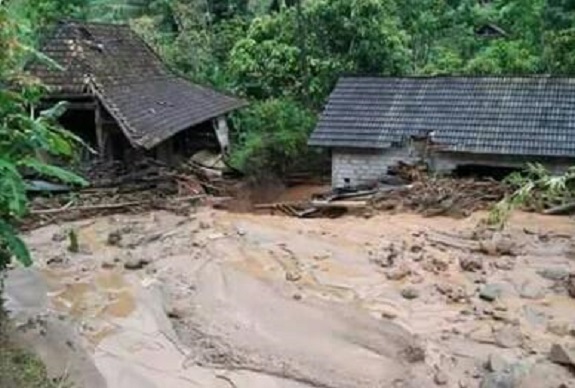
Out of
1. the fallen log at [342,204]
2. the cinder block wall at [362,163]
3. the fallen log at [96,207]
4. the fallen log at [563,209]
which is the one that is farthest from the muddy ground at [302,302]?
the cinder block wall at [362,163]

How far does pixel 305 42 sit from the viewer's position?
22375 millimetres

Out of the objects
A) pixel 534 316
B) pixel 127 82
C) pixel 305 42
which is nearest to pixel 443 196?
pixel 534 316

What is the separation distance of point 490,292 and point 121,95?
34.3 feet

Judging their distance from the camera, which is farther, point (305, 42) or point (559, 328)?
point (305, 42)

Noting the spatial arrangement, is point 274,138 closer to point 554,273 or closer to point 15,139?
point 554,273

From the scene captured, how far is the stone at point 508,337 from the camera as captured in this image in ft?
31.5

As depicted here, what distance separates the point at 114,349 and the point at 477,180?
10445 millimetres

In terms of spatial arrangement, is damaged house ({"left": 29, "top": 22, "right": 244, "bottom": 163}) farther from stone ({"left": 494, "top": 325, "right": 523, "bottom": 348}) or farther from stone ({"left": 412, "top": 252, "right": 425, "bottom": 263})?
stone ({"left": 494, "top": 325, "right": 523, "bottom": 348})

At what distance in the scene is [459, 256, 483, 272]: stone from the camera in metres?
12.2

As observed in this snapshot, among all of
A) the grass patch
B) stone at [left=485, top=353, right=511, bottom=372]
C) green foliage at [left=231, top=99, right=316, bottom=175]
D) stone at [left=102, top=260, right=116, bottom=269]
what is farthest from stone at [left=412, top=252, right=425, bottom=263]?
green foliage at [left=231, top=99, right=316, bottom=175]

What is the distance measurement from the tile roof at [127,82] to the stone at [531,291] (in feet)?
28.0

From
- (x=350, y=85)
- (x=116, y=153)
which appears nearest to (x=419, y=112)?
(x=350, y=85)

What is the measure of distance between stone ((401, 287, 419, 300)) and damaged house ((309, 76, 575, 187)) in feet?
23.3

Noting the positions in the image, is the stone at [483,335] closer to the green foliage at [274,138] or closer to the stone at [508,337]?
the stone at [508,337]
